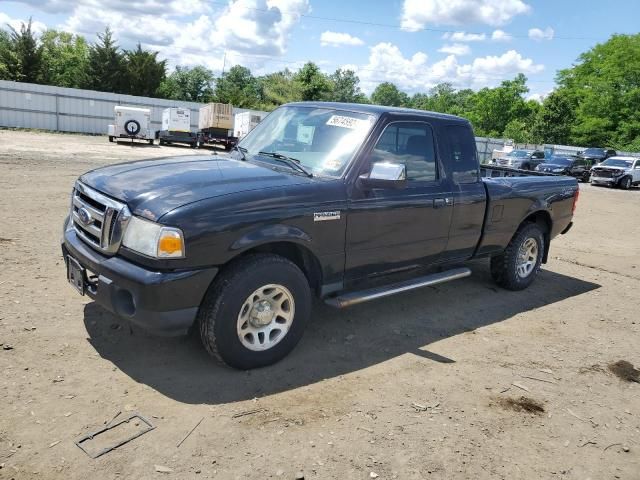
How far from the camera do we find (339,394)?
12.1 ft

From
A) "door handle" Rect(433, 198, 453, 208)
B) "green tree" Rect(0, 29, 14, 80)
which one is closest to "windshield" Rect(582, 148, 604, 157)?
"door handle" Rect(433, 198, 453, 208)

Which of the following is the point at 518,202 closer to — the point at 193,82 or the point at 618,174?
the point at 618,174

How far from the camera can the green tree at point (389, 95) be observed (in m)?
140

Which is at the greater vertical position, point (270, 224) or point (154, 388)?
point (270, 224)

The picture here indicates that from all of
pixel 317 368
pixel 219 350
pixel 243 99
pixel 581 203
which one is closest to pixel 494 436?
pixel 317 368

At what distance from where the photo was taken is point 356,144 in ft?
14.2

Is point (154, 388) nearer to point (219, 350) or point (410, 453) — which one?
point (219, 350)

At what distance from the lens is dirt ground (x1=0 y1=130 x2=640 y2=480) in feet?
9.66

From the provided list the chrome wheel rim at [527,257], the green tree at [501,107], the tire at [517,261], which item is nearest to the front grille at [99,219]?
the tire at [517,261]

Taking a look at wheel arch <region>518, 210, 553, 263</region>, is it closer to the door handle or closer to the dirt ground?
the dirt ground

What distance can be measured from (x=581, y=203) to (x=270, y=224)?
57.3 feet

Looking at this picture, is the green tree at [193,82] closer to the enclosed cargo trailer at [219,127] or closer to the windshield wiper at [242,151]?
the enclosed cargo trailer at [219,127]

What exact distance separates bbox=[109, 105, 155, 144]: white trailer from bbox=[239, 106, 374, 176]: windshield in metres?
23.2

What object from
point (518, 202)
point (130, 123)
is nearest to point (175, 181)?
point (518, 202)
